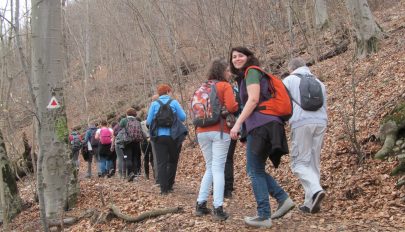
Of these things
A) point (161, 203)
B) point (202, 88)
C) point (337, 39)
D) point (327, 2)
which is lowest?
point (161, 203)

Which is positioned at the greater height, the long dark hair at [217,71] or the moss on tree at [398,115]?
the long dark hair at [217,71]

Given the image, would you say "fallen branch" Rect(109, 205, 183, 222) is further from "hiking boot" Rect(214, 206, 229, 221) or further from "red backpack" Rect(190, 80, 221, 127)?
"red backpack" Rect(190, 80, 221, 127)

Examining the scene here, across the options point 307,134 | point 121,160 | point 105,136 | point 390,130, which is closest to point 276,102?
point 307,134

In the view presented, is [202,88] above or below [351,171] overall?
above

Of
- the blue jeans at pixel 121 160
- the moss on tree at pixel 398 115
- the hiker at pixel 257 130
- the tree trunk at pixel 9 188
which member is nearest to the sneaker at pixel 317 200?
the hiker at pixel 257 130

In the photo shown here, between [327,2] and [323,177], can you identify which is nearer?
[323,177]

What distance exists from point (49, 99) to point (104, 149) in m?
5.37

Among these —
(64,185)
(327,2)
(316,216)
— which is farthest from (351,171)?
(327,2)

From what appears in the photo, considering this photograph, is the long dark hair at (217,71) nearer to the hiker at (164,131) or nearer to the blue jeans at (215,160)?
the blue jeans at (215,160)

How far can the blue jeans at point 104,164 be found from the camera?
1225 cm

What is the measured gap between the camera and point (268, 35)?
509 inches

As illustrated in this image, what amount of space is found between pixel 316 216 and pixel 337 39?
10827mm

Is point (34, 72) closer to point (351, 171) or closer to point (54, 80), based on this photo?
point (54, 80)

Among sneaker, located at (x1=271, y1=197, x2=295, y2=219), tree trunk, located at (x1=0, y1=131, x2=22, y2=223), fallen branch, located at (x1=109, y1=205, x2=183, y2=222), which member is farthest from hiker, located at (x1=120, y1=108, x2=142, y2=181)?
sneaker, located at (x1=271, y1=197, x2=295, y2=219)
